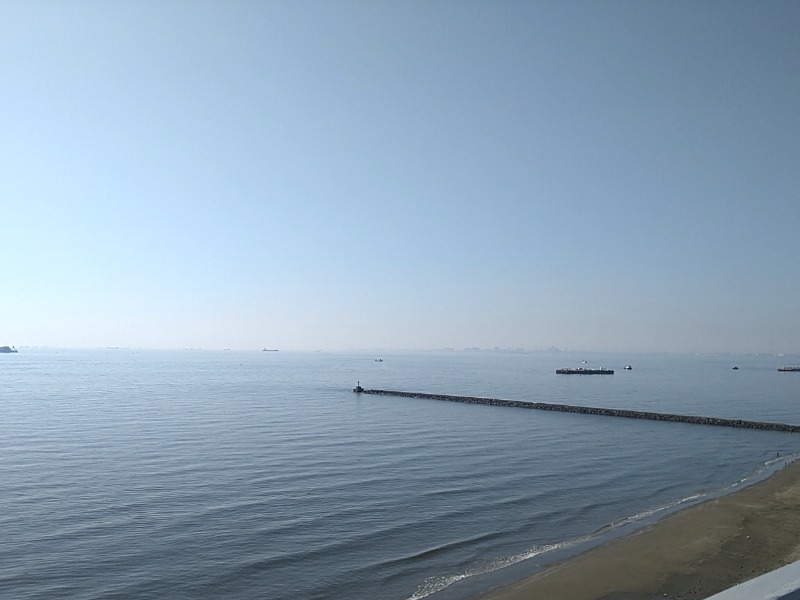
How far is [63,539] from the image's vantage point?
64.5 feet

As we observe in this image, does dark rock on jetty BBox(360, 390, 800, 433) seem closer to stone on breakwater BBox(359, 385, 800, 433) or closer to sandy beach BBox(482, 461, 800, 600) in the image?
stone on breakwater BBox(359, 385, 800, 433)

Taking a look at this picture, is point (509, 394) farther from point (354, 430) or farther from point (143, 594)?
point (143, 594)

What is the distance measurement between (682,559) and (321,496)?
586 inches

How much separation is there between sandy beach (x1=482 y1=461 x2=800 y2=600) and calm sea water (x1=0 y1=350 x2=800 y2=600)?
1.25m

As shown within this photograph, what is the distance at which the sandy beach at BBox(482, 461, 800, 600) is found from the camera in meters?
15.5

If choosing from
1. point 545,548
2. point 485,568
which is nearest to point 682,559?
point 545,548

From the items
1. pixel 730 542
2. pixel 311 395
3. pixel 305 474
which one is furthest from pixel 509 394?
pixel 730 542

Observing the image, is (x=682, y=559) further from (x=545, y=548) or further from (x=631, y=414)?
(x=631, y=414)

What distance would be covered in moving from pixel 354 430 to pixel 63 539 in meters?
29.8

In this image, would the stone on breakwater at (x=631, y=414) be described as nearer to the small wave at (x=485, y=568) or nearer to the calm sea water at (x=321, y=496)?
the calm sea water at (x=321, y=496)

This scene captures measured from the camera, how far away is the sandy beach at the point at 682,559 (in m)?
15.5

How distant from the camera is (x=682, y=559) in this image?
18109mm

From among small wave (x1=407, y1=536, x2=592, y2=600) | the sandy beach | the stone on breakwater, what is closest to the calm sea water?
small wave (x1=407, y1=536, x2=592, y2=600)

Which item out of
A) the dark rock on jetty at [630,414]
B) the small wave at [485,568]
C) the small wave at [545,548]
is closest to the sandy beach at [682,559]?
the small wave at [545,548]
